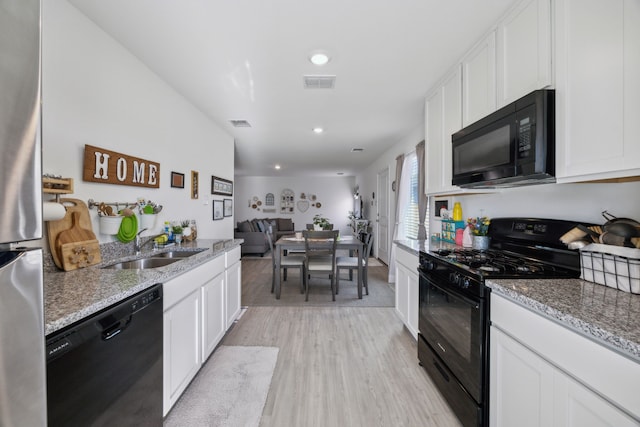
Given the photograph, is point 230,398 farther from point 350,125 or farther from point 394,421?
point 350,125

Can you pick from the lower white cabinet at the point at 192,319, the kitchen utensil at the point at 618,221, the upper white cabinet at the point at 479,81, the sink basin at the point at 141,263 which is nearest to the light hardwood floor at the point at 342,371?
the lower white cabinet at the point at 192,319

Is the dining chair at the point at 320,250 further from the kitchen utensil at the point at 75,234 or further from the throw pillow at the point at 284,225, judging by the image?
the throw pillow at the point at 284,225

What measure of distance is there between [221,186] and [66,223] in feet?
7.80

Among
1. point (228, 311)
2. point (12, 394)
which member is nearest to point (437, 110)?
point (228, 311)

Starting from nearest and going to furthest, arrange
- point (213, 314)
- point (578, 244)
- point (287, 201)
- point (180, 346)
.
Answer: point (578, 244)
point (180, 346)
point (213, 314)
point (287, 201)

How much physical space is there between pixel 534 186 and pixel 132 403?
101 inches

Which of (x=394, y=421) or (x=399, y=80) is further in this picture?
(x=399, y=80)

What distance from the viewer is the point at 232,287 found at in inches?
107

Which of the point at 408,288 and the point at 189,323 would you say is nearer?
the point at 189,323

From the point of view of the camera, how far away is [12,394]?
0.53 m

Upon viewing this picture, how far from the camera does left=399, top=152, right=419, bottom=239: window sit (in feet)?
13.9

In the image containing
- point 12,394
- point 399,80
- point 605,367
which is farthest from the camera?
point 399,80

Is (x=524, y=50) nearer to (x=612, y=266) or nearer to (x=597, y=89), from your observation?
(x=597, y=89)

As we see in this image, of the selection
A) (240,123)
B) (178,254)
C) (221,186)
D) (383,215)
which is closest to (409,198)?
(383,215)
